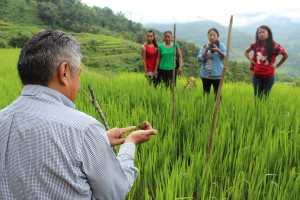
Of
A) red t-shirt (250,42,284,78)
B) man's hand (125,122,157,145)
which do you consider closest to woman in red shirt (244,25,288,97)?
red t-shirt (250,42,284,78)

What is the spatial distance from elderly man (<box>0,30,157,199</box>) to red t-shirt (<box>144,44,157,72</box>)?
2.96 meters

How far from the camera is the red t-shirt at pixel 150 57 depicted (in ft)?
11.7

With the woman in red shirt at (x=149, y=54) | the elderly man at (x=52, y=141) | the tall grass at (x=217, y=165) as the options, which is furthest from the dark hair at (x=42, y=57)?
the woman in red shirt at (x=149, y=54)

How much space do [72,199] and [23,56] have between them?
1.61ft

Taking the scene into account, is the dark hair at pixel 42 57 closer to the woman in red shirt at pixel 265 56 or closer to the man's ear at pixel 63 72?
the man's ear at pixel 63 72

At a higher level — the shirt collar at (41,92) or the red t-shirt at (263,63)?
the red t-shirt at (263,63)

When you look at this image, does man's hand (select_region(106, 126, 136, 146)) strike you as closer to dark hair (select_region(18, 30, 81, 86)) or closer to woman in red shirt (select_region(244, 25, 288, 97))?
dark hair (select_region(18, 30, 81, 86))

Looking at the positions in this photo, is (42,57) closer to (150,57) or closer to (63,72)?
(63,72)

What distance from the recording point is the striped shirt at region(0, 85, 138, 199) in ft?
1.85

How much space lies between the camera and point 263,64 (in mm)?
2953

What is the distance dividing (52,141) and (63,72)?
24 centimetres

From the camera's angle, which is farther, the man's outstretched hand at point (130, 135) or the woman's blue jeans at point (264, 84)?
the woman's blue jeans at point (264, 84)

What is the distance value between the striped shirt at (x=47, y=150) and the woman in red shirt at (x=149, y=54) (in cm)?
305

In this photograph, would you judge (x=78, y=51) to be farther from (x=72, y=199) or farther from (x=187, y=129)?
(x=187, y=129)
